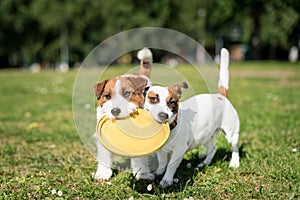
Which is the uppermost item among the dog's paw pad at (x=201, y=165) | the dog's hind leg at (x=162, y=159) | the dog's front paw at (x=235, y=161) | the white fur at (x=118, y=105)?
the white fur at (x=118, y=105)

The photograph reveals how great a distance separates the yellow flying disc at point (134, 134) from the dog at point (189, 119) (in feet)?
0.24

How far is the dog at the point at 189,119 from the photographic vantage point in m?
3.12

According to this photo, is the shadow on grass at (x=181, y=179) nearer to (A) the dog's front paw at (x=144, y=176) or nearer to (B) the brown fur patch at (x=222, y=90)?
(A) the dog's front paw at (x=144, y=176)

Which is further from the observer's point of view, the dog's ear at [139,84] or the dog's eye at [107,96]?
the dog's eye at [107,96]

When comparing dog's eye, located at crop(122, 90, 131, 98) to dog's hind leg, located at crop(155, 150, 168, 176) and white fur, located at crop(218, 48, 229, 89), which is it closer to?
dog's hind leg, located at crop(155, 150, 168, 176)

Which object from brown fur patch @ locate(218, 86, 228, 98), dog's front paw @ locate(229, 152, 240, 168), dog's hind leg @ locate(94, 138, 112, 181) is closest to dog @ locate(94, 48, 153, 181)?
dog's hind leg @ locate(94, 138, 112, 181)

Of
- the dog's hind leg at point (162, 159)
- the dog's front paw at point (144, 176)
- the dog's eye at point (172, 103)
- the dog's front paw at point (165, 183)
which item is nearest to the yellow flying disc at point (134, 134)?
the dog's eye at point (172, 103)

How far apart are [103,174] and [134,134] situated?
2.88ft

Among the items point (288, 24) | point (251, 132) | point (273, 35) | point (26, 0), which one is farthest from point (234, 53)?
point (251, 132)

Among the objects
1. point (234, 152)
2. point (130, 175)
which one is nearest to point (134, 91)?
point (130, 175)

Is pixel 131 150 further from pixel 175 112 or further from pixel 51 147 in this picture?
pixel 51 147

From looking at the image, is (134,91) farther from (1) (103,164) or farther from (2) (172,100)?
(1) (103,164)

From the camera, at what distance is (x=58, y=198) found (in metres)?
3.23

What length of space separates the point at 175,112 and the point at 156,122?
200mm
